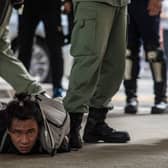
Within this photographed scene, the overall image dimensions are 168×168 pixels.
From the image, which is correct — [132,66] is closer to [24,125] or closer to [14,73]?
[14,73]

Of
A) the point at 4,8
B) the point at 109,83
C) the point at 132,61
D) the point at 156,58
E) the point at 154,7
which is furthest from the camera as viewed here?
the point at 132,61

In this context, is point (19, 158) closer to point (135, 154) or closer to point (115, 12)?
point (135, 154)

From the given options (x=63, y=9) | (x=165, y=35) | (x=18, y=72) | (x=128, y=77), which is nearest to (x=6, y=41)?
(x=18, y=72)

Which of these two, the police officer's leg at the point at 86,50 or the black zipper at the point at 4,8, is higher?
the black zipper at the point at 4,8

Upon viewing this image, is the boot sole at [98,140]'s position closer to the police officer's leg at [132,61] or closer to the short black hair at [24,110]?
the short black hair at [24,110]

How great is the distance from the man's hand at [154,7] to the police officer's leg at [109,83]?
1423 mm

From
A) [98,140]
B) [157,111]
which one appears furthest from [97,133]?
[157,111]

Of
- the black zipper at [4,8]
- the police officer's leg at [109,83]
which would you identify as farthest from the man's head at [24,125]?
A: the black zipper at [4,8]

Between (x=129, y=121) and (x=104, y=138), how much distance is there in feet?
3.22

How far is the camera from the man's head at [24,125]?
2.68 m

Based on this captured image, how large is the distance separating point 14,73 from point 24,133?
50.7 inches

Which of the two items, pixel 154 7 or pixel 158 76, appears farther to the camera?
pixel 158 76

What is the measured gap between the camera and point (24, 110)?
2.71 m

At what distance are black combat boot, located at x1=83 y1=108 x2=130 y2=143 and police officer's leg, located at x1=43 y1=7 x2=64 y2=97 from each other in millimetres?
1714
